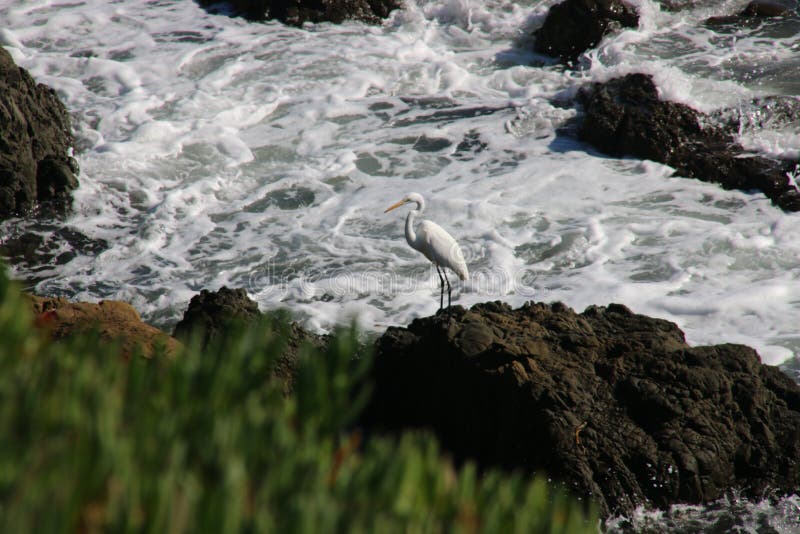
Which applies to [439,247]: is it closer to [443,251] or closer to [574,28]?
[443,251]

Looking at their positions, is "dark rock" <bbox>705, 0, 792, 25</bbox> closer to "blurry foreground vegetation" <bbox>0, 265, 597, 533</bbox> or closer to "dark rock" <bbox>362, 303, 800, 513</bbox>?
"dark rock" <bbox>362, 303, 800, 513</bbox>

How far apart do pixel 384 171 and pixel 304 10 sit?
18.0ft

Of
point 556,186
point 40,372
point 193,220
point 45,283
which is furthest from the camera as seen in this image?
point 556,186

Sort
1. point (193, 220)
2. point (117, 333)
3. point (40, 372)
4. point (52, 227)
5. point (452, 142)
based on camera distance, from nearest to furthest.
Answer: point (40, 372) < point (117, 333) < point (52, 227) < point (193, 220) < point (452, 142)

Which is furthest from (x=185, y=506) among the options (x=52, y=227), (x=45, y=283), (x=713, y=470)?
(x=52, y=227)

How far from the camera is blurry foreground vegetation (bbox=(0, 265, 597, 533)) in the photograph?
210 centimetres

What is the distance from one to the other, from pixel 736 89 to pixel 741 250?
425 cm

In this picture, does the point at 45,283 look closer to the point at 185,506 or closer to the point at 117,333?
the point at 117,333

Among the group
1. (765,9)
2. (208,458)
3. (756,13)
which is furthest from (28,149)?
(765,9)

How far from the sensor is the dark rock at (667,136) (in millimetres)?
11047

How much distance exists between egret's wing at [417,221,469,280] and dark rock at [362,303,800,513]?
1984 millimetres

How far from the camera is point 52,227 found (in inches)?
380

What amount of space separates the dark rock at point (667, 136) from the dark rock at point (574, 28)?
321 centimetres

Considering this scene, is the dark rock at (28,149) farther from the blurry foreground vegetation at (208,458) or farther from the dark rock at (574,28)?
the dark rock at (574,28)
